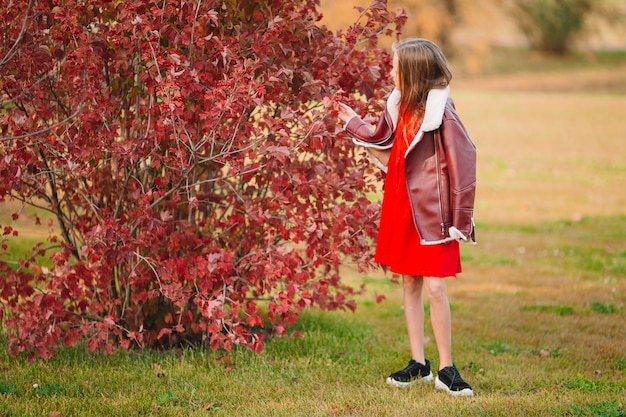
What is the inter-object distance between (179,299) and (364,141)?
4.17 ft

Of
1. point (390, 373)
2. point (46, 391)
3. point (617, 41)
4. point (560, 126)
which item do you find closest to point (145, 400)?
point (46, 391)

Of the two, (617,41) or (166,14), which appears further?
(617,41)

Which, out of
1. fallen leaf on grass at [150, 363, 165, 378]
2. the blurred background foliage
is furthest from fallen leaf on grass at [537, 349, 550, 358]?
the blurred background foliage

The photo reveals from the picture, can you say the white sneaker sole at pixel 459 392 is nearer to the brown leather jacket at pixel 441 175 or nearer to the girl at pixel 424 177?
the girl at pixel 424 177

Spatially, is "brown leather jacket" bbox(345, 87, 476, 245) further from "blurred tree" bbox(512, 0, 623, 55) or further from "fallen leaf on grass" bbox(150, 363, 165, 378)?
"blurred tree" bbox(512, 0, 623, 55)

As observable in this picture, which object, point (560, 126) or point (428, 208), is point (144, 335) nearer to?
point (428, 208)

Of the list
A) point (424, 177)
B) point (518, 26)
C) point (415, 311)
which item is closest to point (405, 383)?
point (415, 311)

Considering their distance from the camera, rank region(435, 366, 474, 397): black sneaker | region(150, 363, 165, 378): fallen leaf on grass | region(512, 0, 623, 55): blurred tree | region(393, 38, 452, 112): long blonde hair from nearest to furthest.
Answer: region(393, 38, 452, 112): long blonde hair, region(435, 366, 474, 397): black sneaker, region(150, 363, 165, 378): fallen leaf on grass, region(512, 0, 623, 55): blurred tree

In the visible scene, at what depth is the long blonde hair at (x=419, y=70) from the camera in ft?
13.1

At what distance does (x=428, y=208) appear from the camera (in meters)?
3.95

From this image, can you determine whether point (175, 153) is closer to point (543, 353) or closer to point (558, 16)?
point (543, 353)

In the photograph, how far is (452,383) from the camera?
4.15 m

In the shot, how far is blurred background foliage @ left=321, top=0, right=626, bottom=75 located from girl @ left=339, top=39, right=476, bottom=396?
97.4ft

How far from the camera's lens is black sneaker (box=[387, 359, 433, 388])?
4.28m
